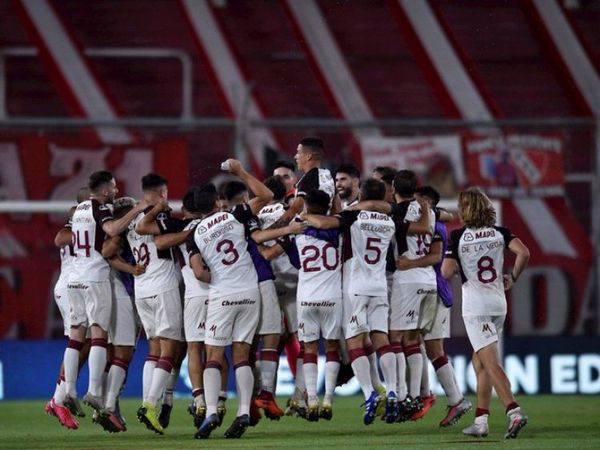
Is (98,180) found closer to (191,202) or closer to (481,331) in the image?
Result: (191,202)

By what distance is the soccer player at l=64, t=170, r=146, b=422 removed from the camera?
13516 mm

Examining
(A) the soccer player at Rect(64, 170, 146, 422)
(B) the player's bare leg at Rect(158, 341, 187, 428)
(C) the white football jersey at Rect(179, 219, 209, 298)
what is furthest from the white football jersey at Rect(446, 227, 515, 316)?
(A) the soccer player at Rect(64, 170, 146, 422)

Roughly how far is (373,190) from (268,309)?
126 cm

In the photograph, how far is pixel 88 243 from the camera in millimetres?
13641

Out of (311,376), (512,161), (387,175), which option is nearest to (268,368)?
(311,376)

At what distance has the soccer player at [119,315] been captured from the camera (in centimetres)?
1346

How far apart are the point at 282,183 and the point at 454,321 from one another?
6348mm

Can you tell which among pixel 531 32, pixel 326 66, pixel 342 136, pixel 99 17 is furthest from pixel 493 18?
pixel 99 17

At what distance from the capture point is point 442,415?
15.4 metres

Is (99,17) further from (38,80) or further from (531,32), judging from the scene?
(531,32)

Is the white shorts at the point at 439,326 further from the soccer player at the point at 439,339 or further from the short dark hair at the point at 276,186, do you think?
the short dark hair at the point at 276,186

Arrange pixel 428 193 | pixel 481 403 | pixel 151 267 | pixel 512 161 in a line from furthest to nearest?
pixel 512 161 < pixel 428 193 < pixel 151 267 < pixel 481 403

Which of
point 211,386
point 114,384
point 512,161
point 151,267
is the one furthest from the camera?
point 512,161

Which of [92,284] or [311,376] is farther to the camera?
[92,284]
